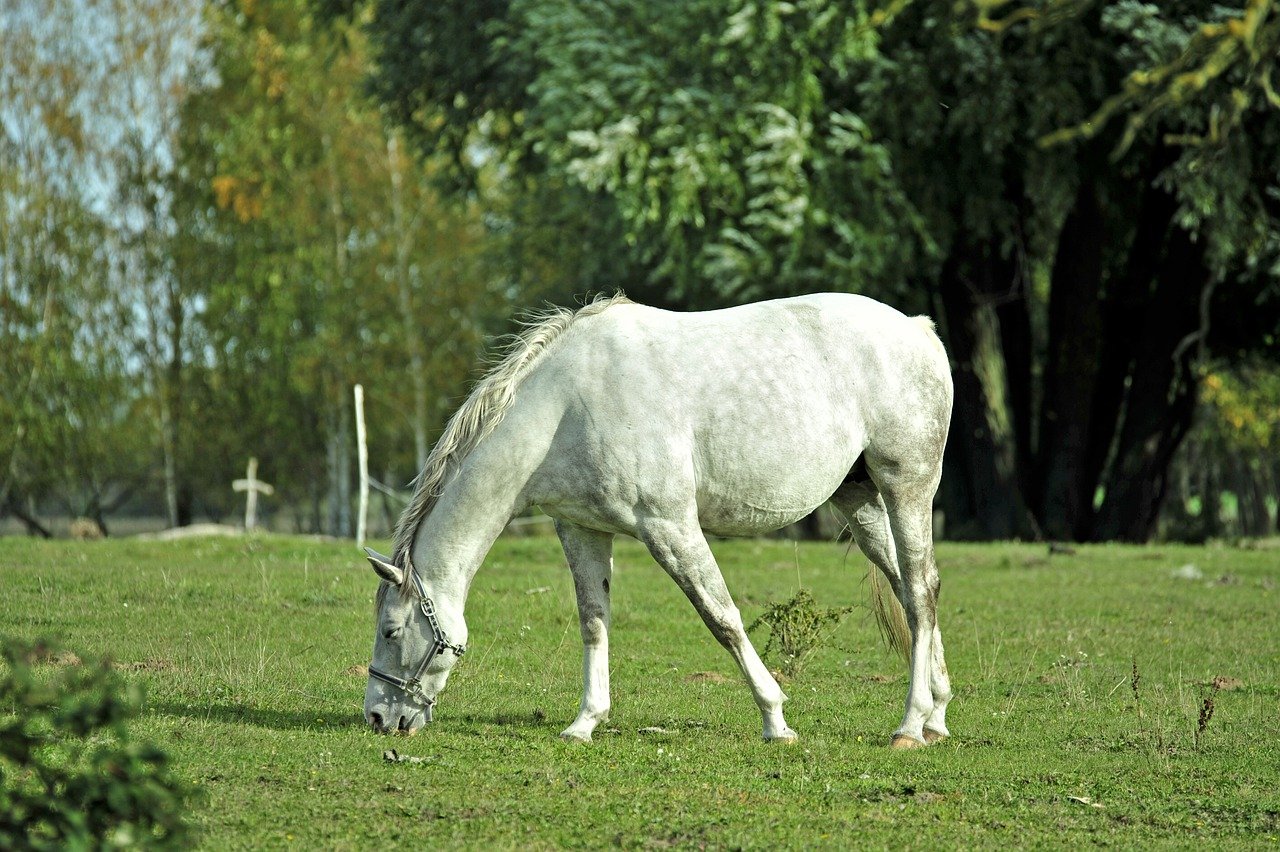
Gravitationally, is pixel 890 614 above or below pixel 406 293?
below

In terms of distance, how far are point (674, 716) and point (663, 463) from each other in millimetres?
1977

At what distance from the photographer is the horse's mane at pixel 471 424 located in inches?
320

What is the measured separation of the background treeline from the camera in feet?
65.3

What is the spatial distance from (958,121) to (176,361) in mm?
23722

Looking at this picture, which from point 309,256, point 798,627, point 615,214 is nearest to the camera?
point 798,627

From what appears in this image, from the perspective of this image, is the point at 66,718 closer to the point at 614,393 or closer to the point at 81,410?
the point at 614,393

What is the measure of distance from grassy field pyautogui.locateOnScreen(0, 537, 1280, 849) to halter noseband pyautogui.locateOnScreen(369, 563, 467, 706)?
289mm

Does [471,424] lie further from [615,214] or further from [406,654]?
[615,214]

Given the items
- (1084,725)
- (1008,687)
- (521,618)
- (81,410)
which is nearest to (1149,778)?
(1084,725)

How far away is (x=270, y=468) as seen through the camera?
139 feet

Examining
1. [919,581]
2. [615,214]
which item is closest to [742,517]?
[919,581]

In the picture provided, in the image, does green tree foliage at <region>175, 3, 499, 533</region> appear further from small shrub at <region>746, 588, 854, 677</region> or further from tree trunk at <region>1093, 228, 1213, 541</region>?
small shrub at <region>746, 588, 854, 677</region>

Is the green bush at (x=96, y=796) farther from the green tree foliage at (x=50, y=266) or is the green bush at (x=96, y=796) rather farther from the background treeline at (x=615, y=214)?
the green tree foliage at (x=50, y=266)

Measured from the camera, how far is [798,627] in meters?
10.4
